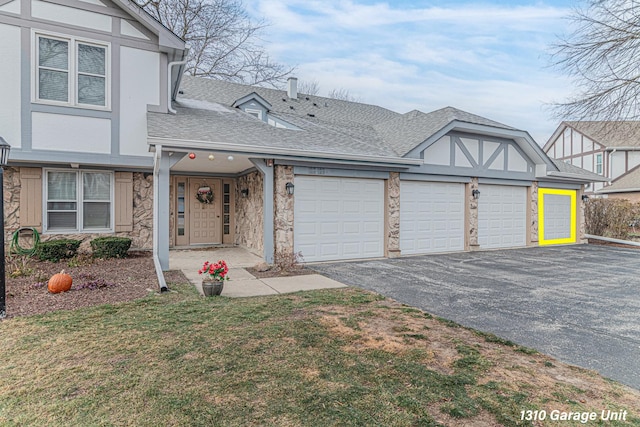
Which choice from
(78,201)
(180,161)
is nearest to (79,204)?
(78,201)

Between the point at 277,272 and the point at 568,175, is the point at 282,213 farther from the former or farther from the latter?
the point at 568,175

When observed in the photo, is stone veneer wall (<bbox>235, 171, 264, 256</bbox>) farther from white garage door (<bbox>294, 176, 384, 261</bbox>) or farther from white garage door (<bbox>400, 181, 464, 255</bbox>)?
white garage door (<bbox>400, 181, 464, 255</bbox>)

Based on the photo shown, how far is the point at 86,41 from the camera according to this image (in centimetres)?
870

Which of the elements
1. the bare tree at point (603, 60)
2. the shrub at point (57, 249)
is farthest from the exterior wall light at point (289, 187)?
the bare tree at point (603, 60)

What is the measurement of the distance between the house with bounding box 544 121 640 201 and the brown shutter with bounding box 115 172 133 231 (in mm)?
24279

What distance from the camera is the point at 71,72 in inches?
336

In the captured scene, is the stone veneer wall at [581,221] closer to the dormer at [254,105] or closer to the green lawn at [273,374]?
the dormer at [254,105]

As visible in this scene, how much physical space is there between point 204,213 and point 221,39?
12292 mm

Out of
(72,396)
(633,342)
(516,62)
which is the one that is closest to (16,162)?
(72,396)

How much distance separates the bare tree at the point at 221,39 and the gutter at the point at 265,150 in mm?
13633

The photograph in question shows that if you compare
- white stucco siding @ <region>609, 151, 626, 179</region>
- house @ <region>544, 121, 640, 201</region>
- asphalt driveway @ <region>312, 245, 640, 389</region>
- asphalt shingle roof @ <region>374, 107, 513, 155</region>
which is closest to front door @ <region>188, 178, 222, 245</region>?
asphalt driveway @ <region>312, 245, 640, 389</region>

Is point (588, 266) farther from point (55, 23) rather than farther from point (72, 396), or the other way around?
point (55, 23)

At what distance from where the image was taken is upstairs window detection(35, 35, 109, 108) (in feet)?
27.6

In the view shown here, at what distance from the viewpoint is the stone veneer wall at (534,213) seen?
13328mm
